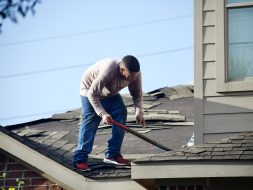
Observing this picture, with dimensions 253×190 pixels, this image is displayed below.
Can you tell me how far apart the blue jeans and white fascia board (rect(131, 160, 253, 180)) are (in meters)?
1.29

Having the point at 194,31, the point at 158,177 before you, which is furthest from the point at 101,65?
the point at 158,177

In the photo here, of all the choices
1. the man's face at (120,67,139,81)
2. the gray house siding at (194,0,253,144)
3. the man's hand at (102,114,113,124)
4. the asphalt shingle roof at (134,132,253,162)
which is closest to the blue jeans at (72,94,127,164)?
the man's hand at (102,114,113,124)

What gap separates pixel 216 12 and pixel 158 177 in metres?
2.50

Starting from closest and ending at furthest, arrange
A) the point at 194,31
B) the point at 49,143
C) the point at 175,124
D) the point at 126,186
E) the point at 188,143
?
the point at 126,186 → the point at 194,31 → the point at 188,143 → the point at 49,143 → the point at 175,124

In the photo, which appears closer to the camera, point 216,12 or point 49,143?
point 216,12

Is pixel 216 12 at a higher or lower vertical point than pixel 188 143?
higher

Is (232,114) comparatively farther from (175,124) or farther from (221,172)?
(175,124)

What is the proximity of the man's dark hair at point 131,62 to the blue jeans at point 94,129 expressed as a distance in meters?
0.68

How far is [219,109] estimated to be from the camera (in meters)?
8.73

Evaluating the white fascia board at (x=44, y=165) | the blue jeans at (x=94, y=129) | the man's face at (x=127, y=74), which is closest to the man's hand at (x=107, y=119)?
the blue jeans at (x=94, y=129)

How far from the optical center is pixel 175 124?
11328 mm

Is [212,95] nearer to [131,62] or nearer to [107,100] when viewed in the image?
[131,62]

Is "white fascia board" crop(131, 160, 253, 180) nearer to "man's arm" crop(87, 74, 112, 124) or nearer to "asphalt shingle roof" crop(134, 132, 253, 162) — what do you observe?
"asphalt shingle roof" crop(134, 132, 253, 162)

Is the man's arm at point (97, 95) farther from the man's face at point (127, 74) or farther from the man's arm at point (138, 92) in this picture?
the man's arm at point (138, 92)
